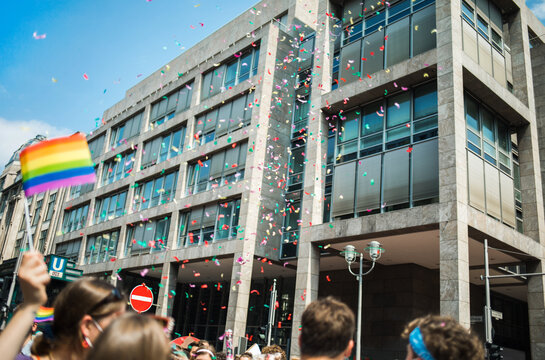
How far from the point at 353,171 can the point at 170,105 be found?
→ 63.7 ft

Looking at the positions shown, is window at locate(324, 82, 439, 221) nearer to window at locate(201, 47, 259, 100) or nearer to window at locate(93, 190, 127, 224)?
window at locate(201, 47, 259, 100)

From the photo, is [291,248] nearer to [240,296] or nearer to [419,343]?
[240,296]

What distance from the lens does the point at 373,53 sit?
2252 cm

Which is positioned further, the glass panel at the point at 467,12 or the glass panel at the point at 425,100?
the glass panel at the point at 467,12

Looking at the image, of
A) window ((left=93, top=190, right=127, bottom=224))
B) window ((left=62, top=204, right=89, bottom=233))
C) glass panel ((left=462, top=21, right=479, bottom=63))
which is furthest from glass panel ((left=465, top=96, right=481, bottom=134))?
window ((left=62, top=204, right=89, bottom=233))

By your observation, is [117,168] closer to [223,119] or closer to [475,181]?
[223,119]

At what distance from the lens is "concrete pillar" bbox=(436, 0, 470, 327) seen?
16594 mm

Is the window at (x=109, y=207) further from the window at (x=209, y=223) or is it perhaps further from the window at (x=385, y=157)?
the window at (x=385, y=157)

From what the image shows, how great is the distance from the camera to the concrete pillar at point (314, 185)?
69.9ft

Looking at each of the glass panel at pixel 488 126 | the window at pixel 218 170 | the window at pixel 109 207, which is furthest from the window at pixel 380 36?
the window at pixel 109 207

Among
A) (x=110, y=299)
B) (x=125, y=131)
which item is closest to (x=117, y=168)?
(x=125, y=131)

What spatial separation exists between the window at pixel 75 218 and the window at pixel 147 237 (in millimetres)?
9179

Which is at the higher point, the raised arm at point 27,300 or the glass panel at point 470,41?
the glass panel at point 470,41

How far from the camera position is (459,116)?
728 inches
